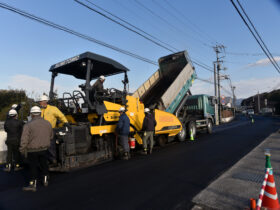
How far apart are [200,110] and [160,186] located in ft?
30.3

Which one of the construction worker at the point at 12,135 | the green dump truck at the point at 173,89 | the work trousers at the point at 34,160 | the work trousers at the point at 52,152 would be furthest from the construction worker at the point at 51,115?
the green dump truck at the point at 173,89

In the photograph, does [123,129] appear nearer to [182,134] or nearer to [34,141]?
[34,141]

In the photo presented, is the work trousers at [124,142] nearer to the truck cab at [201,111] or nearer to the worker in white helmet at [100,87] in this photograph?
the worker in white helmet at [100,87]

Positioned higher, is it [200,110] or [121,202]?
[200,110]

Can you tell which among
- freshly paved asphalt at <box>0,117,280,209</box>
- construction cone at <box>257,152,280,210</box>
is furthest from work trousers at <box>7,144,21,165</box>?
construction cone at <box>257,152,280,210</box>

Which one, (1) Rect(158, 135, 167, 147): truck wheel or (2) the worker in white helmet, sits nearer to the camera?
(2) the worker in white helmet

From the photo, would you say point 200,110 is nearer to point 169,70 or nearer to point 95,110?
point 169,70

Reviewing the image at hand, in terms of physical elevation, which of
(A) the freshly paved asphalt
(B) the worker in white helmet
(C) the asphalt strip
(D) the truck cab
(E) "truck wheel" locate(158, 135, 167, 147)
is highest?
(B) the worker in white helmet

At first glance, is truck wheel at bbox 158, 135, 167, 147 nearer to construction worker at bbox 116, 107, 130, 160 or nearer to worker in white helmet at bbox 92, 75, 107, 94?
construction worker at bbox 116, 107, 130, 160

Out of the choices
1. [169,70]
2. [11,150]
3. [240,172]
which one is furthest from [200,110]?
[11,150]

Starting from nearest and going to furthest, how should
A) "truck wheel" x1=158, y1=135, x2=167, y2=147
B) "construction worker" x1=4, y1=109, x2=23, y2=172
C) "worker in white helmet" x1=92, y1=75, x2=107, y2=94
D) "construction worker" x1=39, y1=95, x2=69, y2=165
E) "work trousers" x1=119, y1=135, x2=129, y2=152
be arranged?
"construction worker" x1=39, y1=95, x2=69, y2=165 < "construction worker" x1=4, y1=109, x2=23, y2=172 < "worker in white helmet" x1=92, y1=75, x2=107, y2=94 < "work trousers" x1=119, y1=135, x2=129, y2=152 < "truck wheel" x1=158, y1=135, x2=167, y2=147

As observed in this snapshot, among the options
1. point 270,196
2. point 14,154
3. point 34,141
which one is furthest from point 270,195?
point 14,154

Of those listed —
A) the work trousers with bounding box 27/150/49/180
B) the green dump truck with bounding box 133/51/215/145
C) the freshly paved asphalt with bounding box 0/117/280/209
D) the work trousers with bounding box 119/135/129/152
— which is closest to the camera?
the freshly paved asphalt with bounding box 0/117/280/209

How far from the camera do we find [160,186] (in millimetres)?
4051
